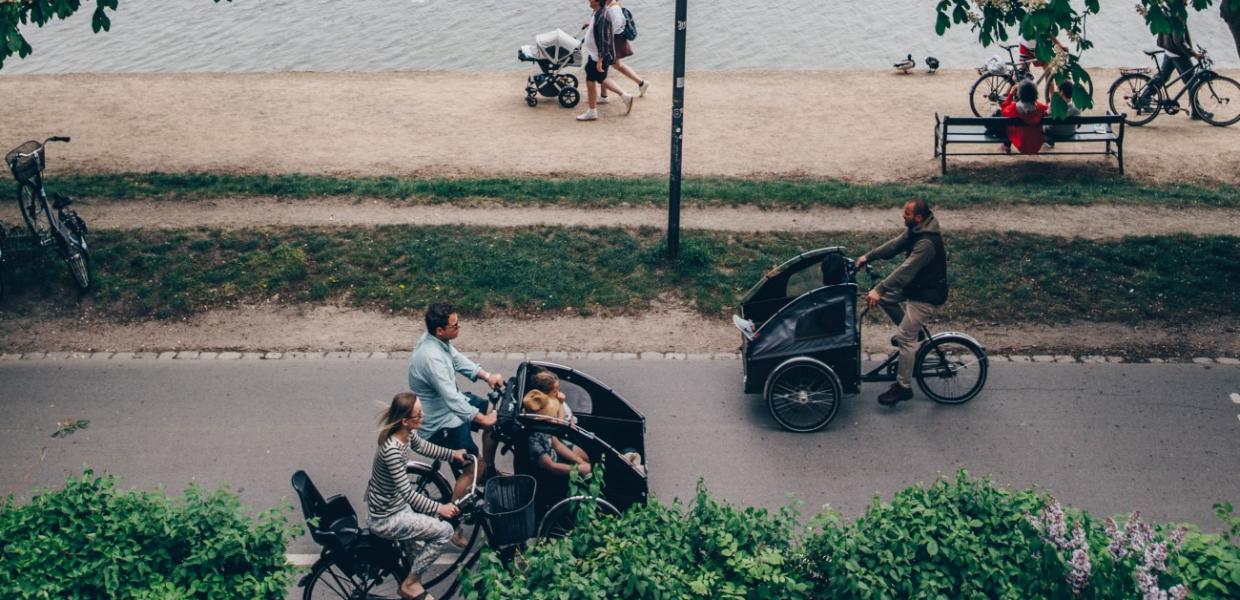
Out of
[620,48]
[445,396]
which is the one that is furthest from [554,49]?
[445,396]

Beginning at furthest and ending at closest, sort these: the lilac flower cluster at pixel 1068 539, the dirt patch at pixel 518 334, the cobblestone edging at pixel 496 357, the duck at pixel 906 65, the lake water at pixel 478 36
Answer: the lake water at pixel 478 36, the duck at pixel 906 65, the dirt patch at pixel 518 334, the cobblestone edging at pixel 496 357, the lilac flower cluster at pixel 1068 539

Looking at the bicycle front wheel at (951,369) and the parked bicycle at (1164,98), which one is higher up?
the parked bicycle at (1164,98)

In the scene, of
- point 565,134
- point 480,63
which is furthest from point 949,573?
point 480,63

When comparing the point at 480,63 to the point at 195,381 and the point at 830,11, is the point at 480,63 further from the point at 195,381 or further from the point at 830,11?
the point at 195,381

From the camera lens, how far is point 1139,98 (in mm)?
15672

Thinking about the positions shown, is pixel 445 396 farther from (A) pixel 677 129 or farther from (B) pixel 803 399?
(A) pixel 677 129

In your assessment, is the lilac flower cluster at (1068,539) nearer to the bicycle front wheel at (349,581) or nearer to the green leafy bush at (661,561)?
the green leafy bush at (661,561)

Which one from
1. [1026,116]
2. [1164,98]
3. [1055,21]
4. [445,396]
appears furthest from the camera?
[1164,98]

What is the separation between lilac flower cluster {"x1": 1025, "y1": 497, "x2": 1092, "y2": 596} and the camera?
4.68 metres

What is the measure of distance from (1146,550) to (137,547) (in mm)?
4847

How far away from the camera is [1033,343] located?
9.94 metres

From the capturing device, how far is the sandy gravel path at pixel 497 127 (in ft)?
47.5

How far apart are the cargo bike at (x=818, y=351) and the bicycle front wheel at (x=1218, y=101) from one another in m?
9.61

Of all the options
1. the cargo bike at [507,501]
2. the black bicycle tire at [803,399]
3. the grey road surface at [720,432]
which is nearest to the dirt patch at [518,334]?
the grey road surface at [720,432]
